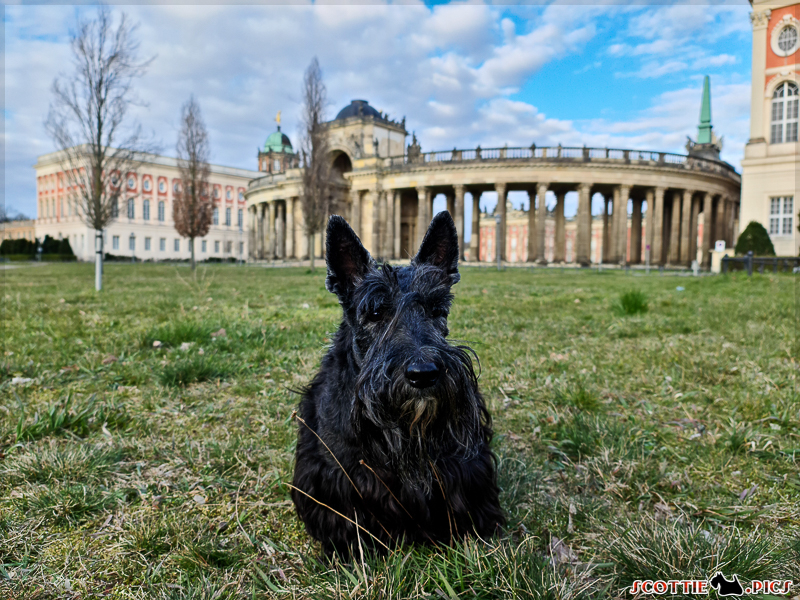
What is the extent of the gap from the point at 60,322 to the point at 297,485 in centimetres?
635

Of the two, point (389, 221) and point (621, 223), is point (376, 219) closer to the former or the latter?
point (389, 221)

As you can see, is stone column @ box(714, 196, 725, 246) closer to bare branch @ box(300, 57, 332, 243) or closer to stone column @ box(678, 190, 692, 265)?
stone column @ box(678, 190, 692, 265)

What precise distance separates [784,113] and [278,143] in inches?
2861

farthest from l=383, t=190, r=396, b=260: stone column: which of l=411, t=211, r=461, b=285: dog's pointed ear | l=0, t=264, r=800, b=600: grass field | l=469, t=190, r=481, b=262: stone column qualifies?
l=411, t=211, r=461, b=285: dog's pointed ear

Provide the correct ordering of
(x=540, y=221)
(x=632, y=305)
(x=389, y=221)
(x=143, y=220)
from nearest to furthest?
(x=632, y=305), (x=540, y=221), (x=389, y=221), (x=143, y=220)

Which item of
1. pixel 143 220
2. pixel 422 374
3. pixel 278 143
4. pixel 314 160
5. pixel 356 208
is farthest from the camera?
pixel 278 143

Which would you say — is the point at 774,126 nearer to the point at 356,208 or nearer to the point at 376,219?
the point at 376,219

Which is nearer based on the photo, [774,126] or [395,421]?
[395,421]

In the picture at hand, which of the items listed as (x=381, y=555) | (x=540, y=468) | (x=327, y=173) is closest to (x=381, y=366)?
(x=381, y=555)

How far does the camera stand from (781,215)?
3047 cm

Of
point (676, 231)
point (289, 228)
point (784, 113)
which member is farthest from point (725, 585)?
point (289, 228)

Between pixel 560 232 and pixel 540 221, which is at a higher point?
pixel 540 221

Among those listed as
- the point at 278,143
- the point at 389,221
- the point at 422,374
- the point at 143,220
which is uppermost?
the point at 278,143

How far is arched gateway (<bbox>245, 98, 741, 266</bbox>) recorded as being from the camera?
42469 mm
